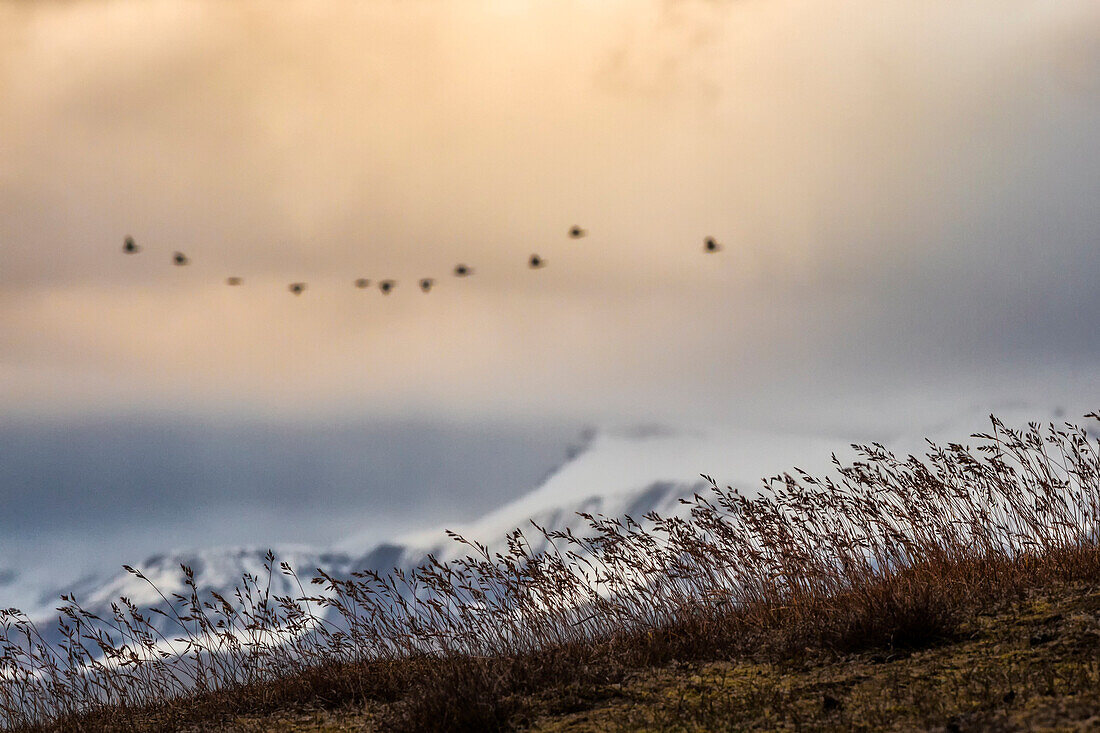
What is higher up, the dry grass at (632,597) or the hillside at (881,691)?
the dry grass at (632,597)

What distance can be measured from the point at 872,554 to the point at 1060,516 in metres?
1.54

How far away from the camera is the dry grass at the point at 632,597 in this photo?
759 centimetres

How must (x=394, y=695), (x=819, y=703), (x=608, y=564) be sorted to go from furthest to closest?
(x=608, y=564)
(x=394, y=695)
(x=819, y=703)

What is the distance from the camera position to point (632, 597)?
7855 millimetres

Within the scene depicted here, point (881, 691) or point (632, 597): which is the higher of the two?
point (632, 597)

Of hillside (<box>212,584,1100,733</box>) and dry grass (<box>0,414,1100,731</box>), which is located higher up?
dry grass (<box>0,414,1100,731</box>)

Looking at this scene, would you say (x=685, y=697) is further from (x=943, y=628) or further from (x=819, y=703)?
(x=943, y=628)

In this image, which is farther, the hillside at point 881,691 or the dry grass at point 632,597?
the dry grass at point 632,597

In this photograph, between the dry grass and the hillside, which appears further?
the dry grass

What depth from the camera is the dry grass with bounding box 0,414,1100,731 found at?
24.9 ft

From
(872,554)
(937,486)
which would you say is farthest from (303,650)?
(937,486)

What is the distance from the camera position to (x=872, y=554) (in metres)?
8.31

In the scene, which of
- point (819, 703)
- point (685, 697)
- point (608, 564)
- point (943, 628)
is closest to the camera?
point (819, 703)

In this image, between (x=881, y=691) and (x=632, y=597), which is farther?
(x=632, y=597)
